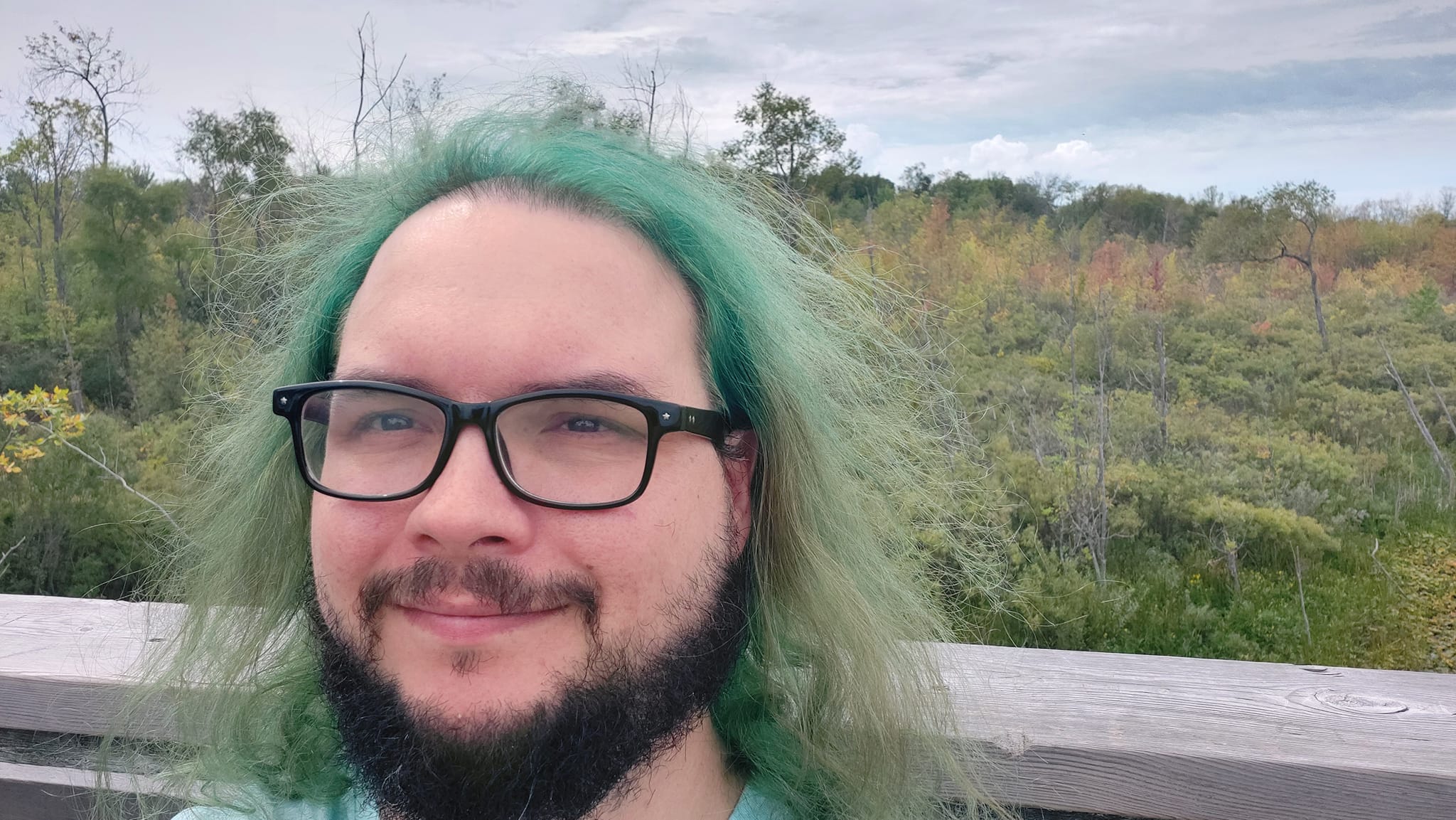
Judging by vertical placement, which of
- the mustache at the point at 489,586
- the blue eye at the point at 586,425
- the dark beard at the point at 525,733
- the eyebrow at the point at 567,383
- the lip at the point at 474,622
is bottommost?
the dark beard at the point at 525,733

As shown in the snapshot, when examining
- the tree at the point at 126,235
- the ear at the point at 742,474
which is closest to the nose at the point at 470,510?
the ear at the point at 742,474

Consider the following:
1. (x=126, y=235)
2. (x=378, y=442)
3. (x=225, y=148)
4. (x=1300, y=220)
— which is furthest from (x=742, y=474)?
(x=126, y=235)

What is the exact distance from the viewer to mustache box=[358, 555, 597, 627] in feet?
3.18

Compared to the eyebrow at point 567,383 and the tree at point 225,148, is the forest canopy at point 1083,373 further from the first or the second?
the eyebrow at point 567,383

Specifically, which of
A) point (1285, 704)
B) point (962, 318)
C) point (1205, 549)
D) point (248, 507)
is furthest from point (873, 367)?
point (962, 318)

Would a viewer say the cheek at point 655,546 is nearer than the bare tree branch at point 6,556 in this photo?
Yes

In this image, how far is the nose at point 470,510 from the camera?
3.14ft

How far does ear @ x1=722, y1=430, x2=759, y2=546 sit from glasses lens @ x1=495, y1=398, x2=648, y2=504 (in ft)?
0.65

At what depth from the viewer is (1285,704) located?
1357 millimetres

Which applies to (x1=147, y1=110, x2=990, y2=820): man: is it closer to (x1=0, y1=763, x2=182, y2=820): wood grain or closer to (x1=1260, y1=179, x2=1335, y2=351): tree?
(x1=0, y1=763, x2=182, y2=820): wood grain

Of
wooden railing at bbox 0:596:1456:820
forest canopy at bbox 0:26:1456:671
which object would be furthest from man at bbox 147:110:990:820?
forest canopy at bbox 0:26:1456:671

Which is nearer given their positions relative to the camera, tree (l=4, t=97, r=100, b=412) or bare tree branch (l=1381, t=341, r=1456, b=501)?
bare tree branch (l=1381, t=341, r=1456, b=501)

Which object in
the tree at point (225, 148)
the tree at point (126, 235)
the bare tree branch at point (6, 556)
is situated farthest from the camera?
the tree at point (126, 235)

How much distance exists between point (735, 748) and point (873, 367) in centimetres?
67
